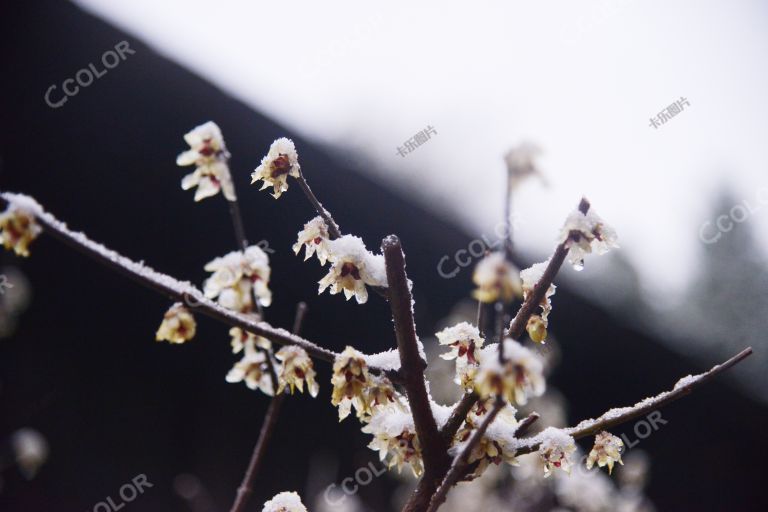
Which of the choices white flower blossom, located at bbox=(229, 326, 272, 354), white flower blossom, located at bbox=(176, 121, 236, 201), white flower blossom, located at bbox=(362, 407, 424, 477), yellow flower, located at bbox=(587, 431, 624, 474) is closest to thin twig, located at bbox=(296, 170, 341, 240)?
white flower blossom, located at bbox=(176, 121, 236, 201)

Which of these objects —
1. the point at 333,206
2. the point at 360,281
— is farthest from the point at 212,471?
the point at 360,281

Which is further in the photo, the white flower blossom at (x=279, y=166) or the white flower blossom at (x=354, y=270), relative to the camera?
the white flower blossom at (x=279, y=166)

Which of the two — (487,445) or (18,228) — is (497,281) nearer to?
(487,445)

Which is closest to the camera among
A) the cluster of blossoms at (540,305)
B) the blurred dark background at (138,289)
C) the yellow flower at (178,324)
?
the yellow flower at (178,324)

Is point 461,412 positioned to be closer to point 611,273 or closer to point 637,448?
point 637,448

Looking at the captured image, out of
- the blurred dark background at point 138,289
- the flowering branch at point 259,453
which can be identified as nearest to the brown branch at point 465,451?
the flowering branch at point 259,453

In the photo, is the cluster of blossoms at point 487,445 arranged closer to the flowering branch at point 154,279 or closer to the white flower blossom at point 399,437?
the white flower blossom at point 399,437

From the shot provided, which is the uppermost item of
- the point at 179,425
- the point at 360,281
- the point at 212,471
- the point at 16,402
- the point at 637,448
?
the point at 360,281

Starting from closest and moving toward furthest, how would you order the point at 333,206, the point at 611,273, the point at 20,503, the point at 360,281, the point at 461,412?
1. the point at 461,412
2. the point at 360,281
3. the point at 20,503
4. the point at 333,206
5. the point at 611,273
